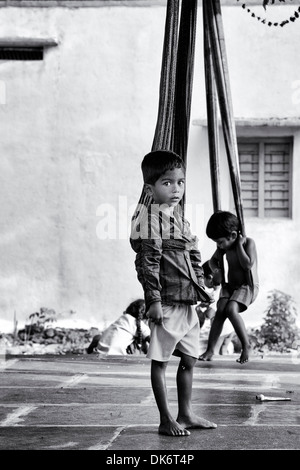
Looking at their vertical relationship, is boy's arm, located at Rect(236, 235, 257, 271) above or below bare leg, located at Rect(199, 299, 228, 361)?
above

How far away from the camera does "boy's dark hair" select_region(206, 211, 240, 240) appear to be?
5.98 meters

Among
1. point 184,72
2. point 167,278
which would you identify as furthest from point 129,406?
point 184,72

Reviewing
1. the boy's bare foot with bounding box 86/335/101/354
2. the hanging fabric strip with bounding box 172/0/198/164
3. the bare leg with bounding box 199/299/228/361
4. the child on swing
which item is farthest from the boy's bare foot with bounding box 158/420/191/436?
the boy's bare foot with bounding box 86/335/101/354

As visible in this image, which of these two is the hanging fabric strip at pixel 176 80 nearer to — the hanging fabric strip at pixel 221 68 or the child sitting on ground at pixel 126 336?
the hanging fabric strip at pixel 221 68

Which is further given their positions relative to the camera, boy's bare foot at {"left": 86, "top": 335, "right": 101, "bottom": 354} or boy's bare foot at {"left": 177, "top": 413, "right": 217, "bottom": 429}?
boy's bare foot at {"left": 86, "top": 335, "right": 101, "bottom": 354}

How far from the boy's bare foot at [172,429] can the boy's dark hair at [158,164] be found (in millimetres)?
1037

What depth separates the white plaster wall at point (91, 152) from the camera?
30.1 ft

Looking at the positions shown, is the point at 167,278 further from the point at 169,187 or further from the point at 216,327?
the point at 216,327

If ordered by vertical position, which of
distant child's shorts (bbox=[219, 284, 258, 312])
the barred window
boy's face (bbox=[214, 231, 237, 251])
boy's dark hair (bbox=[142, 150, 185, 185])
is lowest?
distant child's shorts (bbox=[219, 284, 258, 312])

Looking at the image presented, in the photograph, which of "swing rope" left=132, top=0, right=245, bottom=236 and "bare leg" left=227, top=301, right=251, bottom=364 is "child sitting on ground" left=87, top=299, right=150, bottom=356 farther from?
"swing rope" left=132, top=0, right=245, bottom=236

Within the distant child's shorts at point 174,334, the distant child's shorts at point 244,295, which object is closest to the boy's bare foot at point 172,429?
the distant child's shorts at point 174,334

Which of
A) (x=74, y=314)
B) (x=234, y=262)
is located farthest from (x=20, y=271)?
(x=234, y=262)

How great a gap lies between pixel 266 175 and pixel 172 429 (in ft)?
→ 19.4

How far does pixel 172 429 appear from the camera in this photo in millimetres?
3785
